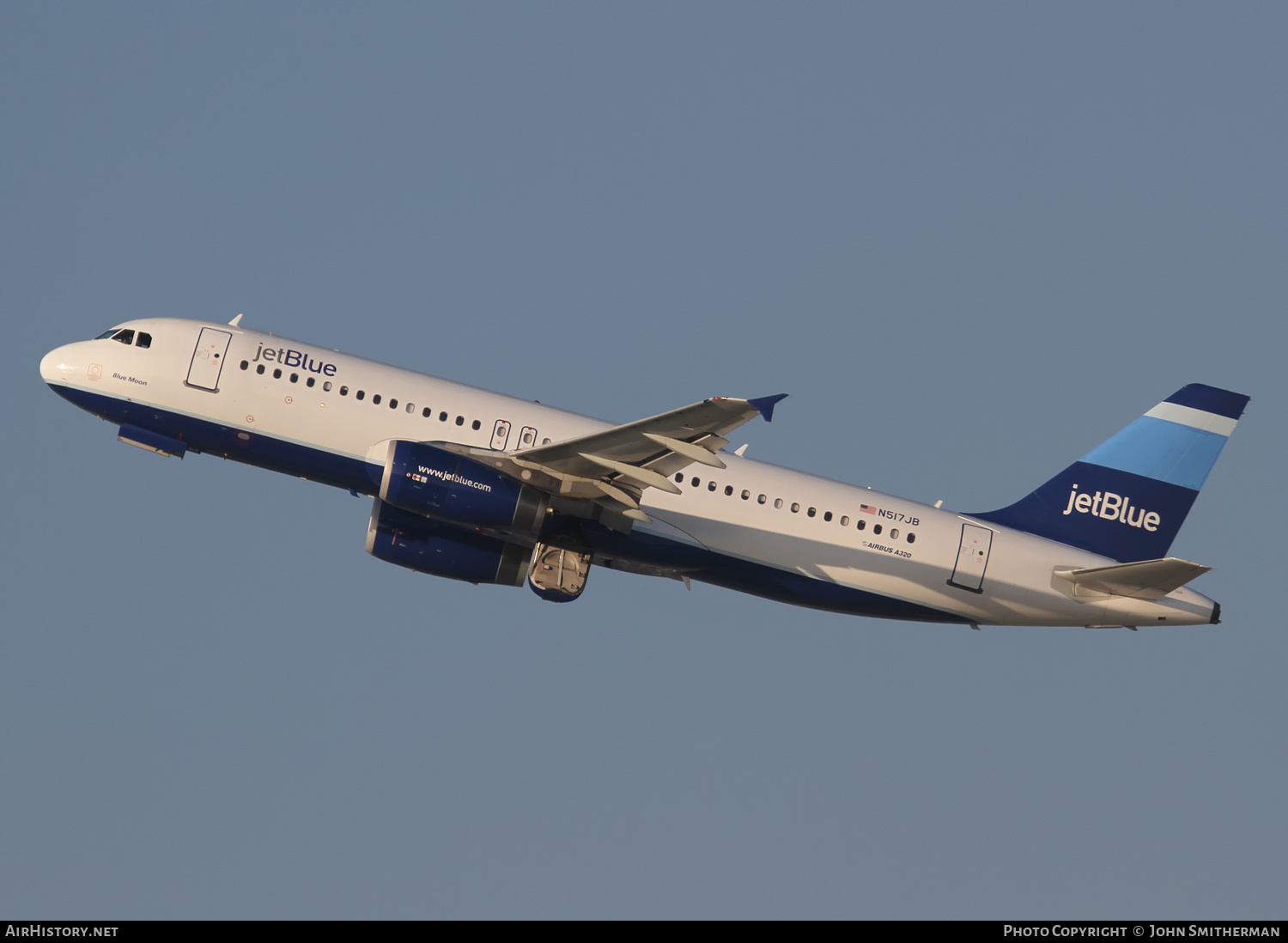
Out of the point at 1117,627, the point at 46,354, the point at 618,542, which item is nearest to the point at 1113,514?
the point at 1117,627

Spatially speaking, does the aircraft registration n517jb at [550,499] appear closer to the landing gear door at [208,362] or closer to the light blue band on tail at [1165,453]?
the landing gear door at [208,362]

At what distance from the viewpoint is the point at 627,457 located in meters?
37.5

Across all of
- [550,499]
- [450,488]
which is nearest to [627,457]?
[550,499]

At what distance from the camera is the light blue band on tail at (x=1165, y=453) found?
44.5 meters

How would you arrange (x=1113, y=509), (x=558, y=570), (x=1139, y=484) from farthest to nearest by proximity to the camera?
1. (x=1139, y=484)
2. (x=1113, y=509)
3. (x=558, y=570)

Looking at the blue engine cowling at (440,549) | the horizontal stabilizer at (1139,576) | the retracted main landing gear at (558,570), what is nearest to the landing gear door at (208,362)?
the blue engine cowling at (440,549)

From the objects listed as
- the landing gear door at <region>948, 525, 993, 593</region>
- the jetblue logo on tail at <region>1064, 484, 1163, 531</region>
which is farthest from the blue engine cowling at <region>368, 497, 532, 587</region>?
the jetblue logo on tail at <region>1064, 484, 1163, 531</region>

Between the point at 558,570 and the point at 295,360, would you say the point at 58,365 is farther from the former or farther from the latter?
the point at 558,570

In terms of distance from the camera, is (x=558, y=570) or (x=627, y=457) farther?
(x=558, y=570)

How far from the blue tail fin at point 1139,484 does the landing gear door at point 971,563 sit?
207cm

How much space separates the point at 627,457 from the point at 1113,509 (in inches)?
638

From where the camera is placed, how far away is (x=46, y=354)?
4119 centimetres

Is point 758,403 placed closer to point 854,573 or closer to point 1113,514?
point 854,573

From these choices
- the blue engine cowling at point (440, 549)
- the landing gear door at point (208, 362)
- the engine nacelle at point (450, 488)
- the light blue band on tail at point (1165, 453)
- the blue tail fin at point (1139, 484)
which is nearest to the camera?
the engine nacelle at point (450, 488)
